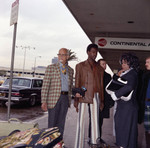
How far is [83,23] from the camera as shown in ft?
35.6

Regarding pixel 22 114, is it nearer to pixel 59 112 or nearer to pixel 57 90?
pixel 59 112

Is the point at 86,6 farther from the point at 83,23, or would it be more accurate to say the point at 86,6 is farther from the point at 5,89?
the point at 5,89

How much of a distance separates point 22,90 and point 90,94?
27.2 feet

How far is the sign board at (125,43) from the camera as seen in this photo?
1141 cm

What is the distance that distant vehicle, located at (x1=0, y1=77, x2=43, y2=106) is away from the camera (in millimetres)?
11789

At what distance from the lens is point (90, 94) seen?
14.0 feet

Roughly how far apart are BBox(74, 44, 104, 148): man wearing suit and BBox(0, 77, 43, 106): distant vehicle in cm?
783

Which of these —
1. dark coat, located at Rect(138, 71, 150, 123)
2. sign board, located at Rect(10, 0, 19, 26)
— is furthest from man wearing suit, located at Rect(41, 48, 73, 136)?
dark coat, located at Rect(138, 71, 150, 123)

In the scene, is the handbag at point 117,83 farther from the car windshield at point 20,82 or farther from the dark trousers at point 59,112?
the car windshield at point 20,82

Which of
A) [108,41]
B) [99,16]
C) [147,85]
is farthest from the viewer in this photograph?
[108,41]

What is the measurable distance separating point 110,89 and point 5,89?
9.03m

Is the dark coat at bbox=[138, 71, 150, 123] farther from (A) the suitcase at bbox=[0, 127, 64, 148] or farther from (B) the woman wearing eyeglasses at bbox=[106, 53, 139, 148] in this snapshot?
(A) the suitcase at bbox=[0, 127, 64, 148]

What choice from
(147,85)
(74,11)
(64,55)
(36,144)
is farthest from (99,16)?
(36,144)

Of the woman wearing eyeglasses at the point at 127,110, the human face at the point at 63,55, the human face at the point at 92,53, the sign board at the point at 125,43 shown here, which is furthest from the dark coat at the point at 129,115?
the sign board at the point at 125,43
